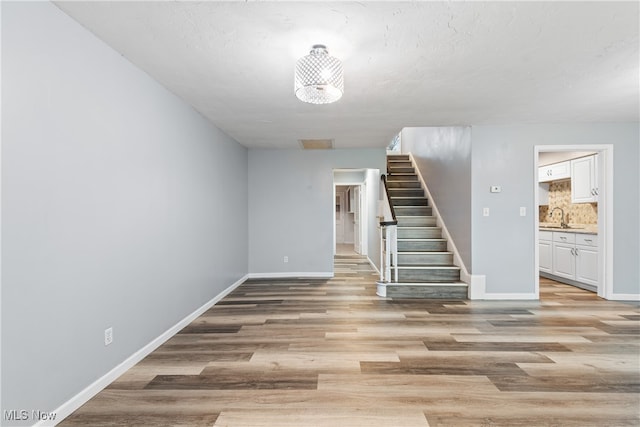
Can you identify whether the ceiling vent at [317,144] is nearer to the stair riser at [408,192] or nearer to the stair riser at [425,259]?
the stair riser at [408,192]

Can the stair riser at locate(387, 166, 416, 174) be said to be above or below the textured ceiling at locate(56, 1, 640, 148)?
below

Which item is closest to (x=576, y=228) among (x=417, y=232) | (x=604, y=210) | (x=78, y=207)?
(x=604, y=210)

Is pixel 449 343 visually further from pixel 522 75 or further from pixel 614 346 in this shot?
pixel 522 75

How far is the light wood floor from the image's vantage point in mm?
1768

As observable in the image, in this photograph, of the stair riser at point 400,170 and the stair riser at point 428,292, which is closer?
the stair riser at point 428,292

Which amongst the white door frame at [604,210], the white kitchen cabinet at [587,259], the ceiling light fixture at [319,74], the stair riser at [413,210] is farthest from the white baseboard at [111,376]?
the white kitchen cabinet at [587,259]

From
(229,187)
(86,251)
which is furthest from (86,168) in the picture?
(229,187)

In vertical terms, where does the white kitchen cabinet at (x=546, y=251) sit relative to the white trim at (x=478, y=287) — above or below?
above

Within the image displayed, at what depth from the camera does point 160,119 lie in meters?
2.69

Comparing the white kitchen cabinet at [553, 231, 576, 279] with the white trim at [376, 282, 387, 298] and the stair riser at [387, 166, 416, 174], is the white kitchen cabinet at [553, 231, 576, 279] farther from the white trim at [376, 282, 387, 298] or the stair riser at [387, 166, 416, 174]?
the white trim at [376, 282, 387, 298]

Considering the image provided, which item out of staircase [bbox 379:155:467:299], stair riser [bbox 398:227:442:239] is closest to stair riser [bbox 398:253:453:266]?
staircase [bbox 379:155:467:299]

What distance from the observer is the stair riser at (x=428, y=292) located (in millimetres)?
4160

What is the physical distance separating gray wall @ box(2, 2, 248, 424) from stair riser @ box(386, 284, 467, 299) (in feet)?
8.69

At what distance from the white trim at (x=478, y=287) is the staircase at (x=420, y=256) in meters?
0.10
